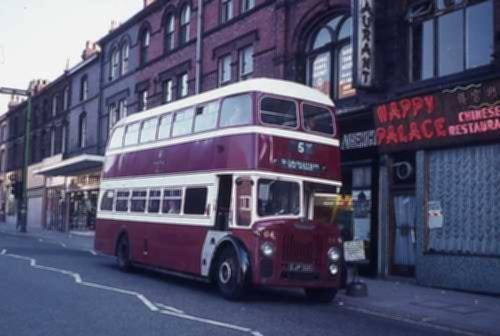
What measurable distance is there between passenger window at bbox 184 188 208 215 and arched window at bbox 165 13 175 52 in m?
15.5

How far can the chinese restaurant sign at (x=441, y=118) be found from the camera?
12.7 m

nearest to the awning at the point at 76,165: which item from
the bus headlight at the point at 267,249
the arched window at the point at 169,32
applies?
the arched window at the point at 169,32

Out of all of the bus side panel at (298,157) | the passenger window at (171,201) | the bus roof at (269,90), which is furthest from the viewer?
the passenger window at (171,201)

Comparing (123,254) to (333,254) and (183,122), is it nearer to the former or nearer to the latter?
(183,122)

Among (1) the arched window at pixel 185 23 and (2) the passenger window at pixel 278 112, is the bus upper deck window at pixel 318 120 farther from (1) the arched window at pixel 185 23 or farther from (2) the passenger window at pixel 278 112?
(1) the arched window at pixel 185 23

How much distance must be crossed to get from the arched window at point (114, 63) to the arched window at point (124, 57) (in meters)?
0.61

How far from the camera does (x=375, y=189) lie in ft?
52.2

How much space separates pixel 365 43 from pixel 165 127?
5.47m

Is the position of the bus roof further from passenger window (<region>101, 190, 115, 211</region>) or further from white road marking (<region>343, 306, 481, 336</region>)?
passenger window (<region>101, 190, 115, 211</region>)

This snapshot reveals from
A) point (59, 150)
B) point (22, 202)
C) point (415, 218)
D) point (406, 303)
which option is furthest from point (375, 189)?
point (59, 150)

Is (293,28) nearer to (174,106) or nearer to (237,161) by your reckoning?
(174,106)

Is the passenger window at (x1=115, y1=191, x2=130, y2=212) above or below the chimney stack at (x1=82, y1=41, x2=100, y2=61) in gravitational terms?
below

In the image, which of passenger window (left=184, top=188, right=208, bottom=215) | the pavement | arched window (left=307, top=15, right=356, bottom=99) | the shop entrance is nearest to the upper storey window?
arched window (left=307, top=15, right=356, bottom=99)

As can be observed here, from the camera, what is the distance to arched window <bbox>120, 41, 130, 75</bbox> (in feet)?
105
